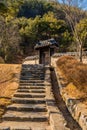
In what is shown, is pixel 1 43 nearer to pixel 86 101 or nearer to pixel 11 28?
pixel 11 28

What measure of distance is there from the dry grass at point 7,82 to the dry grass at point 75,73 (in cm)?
270

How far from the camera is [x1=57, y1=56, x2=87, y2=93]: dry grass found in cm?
1235

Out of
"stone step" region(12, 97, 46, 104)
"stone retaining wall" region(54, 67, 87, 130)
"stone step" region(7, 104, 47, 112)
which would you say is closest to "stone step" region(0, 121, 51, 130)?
"stone retaining wall" region(54, 67, 87, 130)

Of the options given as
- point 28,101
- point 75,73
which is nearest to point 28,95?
point 28,101

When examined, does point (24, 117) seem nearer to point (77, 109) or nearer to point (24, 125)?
point (24, 125)

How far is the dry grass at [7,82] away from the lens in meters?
10.6

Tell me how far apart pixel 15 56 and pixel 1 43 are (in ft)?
12.7

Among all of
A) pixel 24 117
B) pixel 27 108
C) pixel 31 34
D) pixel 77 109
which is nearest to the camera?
pixel 24 117

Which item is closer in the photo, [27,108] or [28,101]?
[27,108]

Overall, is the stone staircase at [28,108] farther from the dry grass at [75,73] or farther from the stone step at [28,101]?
the dry grass at [75,73]

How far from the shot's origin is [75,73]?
13352 mm

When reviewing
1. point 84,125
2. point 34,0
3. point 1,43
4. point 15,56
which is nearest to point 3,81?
point 84,125

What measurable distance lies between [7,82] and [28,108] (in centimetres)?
419

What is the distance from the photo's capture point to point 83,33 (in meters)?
29.6
